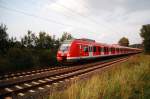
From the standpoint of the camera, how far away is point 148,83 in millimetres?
8992

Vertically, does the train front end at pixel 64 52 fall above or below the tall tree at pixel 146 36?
below

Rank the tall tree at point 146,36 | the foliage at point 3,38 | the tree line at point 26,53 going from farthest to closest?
the tall tree at point 146,36, the foliage at point 3,38, the tree line at point 26,53

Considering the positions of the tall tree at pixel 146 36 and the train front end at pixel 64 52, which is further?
the tall tree at pixel 146 36

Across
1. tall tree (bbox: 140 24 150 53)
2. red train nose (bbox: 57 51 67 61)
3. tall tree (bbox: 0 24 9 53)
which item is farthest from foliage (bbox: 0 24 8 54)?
tall tree (bbox: 140 24 150 53)

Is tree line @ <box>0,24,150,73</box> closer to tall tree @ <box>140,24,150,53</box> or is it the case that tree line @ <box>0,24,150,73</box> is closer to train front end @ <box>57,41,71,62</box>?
train front end @ <box>57,41,71,62</box>

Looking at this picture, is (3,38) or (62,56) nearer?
(62,56)

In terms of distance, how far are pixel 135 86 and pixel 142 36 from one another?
54.0m

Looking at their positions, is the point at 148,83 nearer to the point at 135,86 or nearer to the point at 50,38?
the point at 135,86

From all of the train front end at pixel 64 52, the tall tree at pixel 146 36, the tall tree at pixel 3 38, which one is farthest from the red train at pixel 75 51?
the tall tree at pixel 146 36

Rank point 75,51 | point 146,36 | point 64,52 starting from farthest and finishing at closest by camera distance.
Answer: point 146,36
point 75,51
point 64,52

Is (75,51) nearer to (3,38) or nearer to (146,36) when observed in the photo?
(3,38)

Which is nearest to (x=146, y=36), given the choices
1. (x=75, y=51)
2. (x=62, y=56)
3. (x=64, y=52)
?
(x=75, y=51)

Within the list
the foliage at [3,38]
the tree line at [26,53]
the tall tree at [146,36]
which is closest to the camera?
the tree line at [26,53]

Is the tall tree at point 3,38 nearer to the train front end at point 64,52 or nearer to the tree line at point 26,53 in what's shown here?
the tree line at point 26,53
